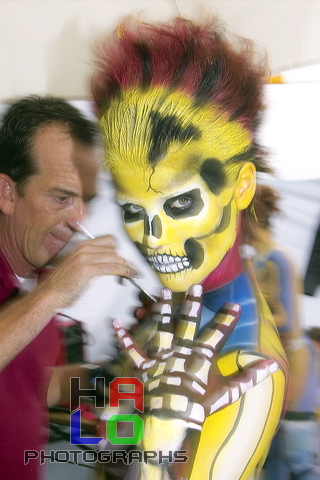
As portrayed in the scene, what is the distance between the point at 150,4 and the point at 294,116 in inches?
17.6

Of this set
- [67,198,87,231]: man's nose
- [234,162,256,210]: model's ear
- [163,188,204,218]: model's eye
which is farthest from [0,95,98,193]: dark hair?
[234,162,256,210]: model's ear

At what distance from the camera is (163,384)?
49.8 inches

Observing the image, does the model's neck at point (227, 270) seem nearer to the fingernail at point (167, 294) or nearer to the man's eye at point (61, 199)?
the fingernail at point (167, 294)

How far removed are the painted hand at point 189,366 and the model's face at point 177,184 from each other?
0.08m

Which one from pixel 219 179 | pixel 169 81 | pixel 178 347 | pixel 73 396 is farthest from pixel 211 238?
pixel 73 396

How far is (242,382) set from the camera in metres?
1.24

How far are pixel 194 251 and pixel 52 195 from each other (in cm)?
36

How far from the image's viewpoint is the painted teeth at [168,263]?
1.29 metres

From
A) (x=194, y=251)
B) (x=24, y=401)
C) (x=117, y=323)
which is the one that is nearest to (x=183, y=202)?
(x=194, y=251)

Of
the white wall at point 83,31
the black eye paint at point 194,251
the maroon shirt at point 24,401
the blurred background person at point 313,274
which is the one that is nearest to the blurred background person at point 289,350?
→ the blurred background person at point 313,274

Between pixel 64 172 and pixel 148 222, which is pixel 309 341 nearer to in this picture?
pixel 148 222

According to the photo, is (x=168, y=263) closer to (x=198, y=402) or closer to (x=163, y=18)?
(x=198, y=402)

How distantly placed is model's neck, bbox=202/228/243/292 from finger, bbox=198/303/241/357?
0.05 meters

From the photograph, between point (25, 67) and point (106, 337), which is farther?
point (25, 67)
